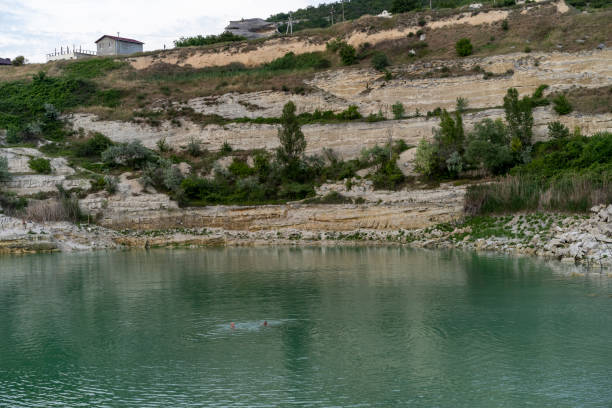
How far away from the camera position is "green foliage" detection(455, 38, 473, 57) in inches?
2071

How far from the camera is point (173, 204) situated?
42.3 metres

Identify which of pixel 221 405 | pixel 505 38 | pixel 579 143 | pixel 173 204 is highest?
pixel 505 38

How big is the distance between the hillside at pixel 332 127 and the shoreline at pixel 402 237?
0.91 meters

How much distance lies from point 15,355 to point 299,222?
84.9ft

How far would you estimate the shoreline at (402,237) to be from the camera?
1147 inches

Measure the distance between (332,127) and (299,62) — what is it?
48.5 feet

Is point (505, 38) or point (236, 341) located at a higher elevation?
point (505, 38)

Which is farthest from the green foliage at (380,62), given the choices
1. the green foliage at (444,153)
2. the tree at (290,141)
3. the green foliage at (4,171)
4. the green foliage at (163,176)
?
the green foliage at (4,171)

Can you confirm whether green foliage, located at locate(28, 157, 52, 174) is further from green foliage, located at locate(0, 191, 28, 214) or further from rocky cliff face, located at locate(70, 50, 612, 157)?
rocky cliff face, located at locate(70, 50, 612, 157)

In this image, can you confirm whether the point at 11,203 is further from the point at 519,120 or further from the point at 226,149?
the point at 519,120

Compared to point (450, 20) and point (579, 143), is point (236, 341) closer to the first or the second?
point (579, 143)

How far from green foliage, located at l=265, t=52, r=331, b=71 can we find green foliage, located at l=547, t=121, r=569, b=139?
78.4ft

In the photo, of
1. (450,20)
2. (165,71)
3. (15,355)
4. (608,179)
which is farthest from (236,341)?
(165,71)

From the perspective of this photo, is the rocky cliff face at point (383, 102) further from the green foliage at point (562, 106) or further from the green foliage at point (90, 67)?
the green foliage at point (90, 67)
